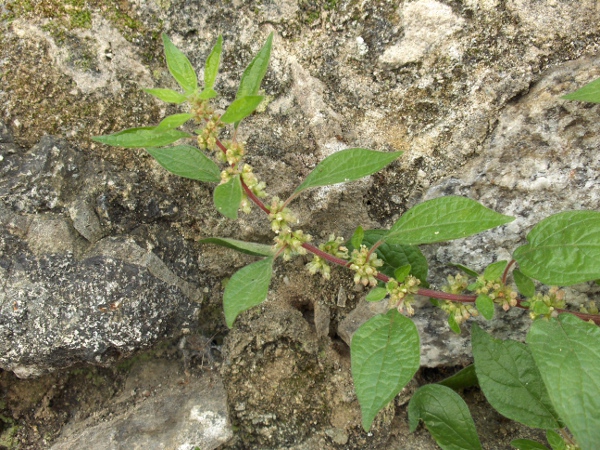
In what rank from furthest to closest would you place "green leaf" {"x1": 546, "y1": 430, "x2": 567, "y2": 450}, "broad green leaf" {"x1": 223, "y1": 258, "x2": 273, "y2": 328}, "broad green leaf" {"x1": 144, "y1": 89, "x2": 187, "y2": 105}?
"green leaf" {"x1": 546, "y1": 430, "x2": 567, "y2": 450}
"broad green leaf" {"x1": 223, "y1": 258, "x2": 273, "y2": 328}
"broad green leaf" {"x1": 144, "y1": 89, "x2": 187, "y2": 105}

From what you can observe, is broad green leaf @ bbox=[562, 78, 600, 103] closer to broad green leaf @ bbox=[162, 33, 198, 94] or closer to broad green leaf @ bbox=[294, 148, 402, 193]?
broad green leaf @ bbox=[294, 148, 402, 193]

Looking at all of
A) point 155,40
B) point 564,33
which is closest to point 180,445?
point 155,40

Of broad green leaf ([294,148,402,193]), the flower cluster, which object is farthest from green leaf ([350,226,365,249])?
broad green leaf ([294,148,402,193])

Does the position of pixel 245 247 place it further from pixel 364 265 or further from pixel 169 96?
pixel 169 96

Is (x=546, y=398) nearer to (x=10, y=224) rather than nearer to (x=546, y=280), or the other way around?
(x=546, y=280)

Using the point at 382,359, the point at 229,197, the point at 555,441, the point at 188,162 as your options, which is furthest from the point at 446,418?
the point at 188,162

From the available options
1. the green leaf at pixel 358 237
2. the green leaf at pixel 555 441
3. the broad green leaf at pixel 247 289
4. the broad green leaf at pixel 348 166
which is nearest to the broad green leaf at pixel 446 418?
the green leaf at pixel 555 441
